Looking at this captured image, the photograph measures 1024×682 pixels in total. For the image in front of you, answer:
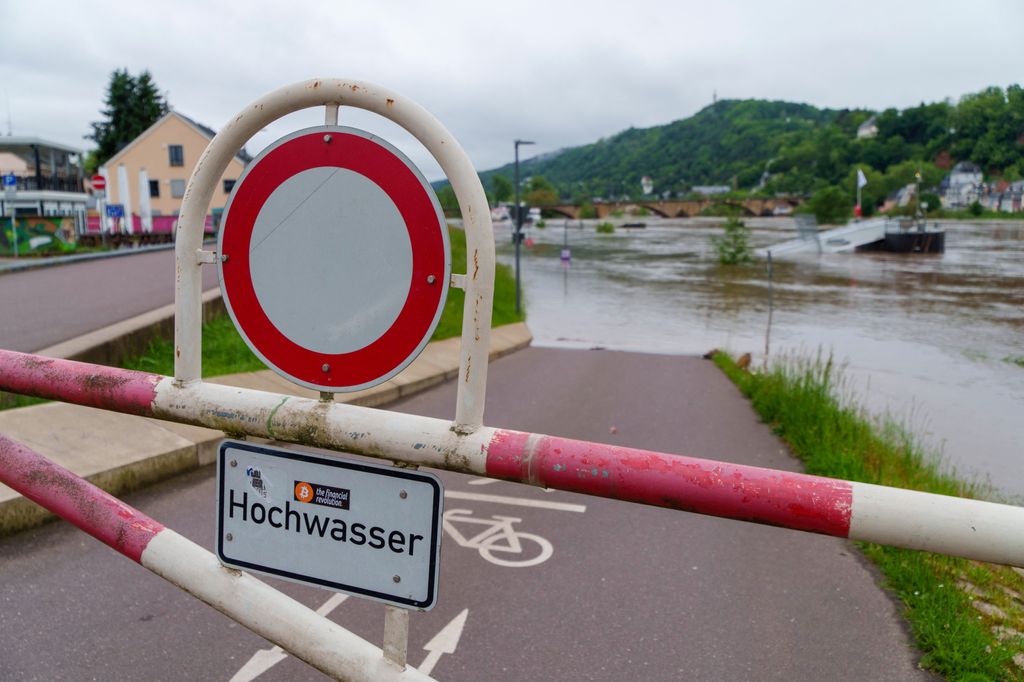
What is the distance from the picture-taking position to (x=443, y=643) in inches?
142

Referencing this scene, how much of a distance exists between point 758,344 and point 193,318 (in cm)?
2178

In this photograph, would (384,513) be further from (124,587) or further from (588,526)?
(588,526)

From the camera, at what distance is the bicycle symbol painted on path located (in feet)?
15.5

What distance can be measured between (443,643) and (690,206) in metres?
133

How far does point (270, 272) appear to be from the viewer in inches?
68.6

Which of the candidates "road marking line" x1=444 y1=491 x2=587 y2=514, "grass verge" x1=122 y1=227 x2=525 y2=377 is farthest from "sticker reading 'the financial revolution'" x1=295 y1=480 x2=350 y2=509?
"grass verge" x1=122 y1=227 x2=525 y2=377

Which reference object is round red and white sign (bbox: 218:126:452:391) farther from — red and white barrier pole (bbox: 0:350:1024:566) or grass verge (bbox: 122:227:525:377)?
grass verge (bbox: 122:227:525:377)

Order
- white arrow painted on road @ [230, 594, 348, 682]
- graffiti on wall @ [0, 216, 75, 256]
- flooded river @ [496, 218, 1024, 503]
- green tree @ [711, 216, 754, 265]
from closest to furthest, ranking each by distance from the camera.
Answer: white arrow painted on road @ [230, 594, 348, 682], flooded river @ [496, 218, 1024, 503], graffiti on wall @ [0, 216, 75, 256], green tree @ [711, 216, 754, 265]

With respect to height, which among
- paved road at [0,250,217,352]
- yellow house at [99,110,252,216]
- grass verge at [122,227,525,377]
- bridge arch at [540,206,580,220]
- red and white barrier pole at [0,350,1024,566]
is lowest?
grass verge at [122,227,525,377]

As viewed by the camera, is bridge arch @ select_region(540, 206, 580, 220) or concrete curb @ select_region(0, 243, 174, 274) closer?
concrete curb @ select_region(0, 243, 174, 274)

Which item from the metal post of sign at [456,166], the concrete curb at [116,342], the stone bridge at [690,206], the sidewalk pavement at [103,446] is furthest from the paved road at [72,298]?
the stone bridge at [690,206]

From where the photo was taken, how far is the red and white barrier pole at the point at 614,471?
4.38 feet

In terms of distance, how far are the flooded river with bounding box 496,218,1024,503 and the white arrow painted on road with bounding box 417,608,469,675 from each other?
21.4 feet

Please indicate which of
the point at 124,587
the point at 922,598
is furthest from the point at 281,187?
the point at 922,598
